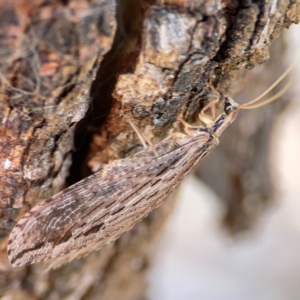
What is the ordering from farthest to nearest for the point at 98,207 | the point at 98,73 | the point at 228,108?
the point at 228,108 < the point at 98,207 < the point at 98,73

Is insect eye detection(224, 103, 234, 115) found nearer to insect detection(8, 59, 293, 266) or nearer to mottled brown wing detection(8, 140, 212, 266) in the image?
insect detection(8, 59, 293, 266)

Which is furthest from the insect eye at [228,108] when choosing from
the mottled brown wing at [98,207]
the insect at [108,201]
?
the mottled brown wing at [98,207]

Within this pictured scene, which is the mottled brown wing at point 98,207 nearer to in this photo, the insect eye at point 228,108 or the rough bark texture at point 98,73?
the rough bark texture at point 98,73

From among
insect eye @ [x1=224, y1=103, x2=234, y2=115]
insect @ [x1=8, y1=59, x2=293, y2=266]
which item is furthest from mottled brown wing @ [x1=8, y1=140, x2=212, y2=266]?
insect eye @ [x1=224, y1=103, x2=234, y2=115]

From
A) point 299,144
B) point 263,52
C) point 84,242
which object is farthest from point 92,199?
point 299,144

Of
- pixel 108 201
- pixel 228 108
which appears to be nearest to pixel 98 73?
pixel 108 201

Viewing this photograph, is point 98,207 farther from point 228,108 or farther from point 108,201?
point 228,108

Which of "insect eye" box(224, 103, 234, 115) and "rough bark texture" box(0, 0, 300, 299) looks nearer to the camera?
"rough bark texture" box(0, 0, 300, 299)

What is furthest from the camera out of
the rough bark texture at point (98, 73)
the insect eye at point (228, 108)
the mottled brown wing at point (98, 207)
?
the insect eye at point (228, 108)
